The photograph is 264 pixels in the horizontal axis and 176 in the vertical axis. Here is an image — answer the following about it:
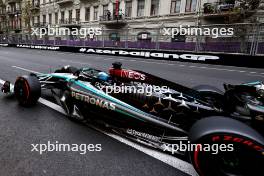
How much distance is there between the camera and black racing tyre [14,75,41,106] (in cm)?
315

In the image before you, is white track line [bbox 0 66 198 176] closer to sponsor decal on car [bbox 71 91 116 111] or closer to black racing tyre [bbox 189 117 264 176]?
black racing tyre [bbox 189 117 264 176]

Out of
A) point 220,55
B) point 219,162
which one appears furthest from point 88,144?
point 220,55

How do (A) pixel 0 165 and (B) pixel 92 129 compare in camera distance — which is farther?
(B) pixel 92 129

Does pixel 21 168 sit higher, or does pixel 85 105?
pixel 85 105

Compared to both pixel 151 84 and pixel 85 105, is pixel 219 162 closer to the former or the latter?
pixel 151 84

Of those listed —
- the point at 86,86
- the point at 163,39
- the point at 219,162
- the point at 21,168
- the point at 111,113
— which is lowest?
the point at 21,168

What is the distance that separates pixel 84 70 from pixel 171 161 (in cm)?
184

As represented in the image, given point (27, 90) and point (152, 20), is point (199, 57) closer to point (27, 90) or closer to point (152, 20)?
point (27, 90)

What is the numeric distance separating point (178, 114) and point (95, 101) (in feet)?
3.38

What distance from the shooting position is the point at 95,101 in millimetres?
2492

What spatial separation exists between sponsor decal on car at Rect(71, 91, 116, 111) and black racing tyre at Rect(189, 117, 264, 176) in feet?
3.33

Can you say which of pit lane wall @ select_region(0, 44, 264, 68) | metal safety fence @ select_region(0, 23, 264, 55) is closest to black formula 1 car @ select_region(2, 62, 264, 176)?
pit lane wall @ select_region(0, 44, 264, 68)

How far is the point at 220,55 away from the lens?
10102 millimetres

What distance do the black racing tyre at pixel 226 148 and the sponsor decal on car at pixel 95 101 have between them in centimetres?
102
